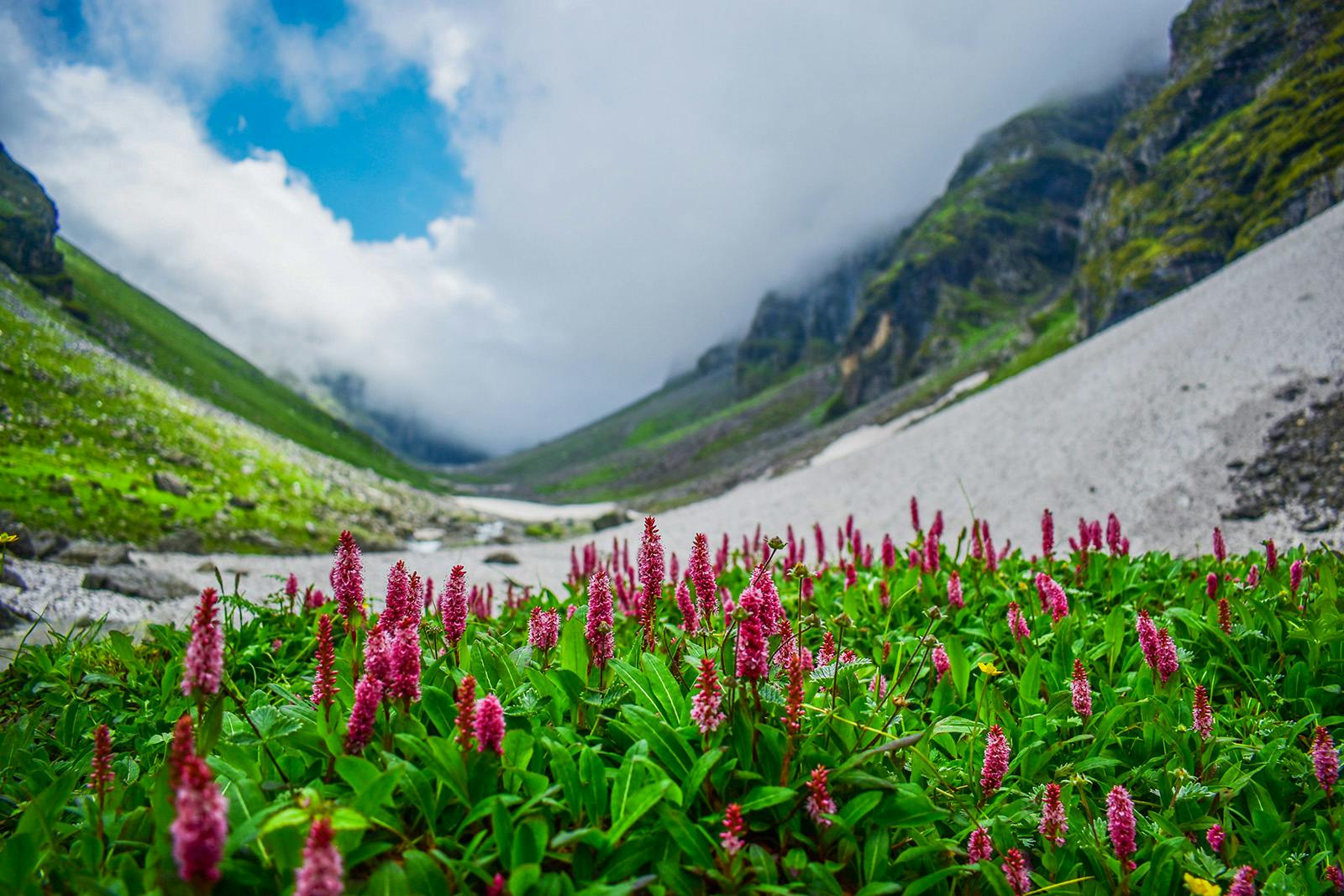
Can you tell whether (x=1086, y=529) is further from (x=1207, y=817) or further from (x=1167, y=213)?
(x=1167, y=213)

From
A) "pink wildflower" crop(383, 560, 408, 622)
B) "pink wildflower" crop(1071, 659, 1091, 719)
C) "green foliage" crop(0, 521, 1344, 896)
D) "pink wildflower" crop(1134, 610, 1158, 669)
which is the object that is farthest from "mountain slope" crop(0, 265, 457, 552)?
"pink wildflower" crop(1134, 610, 1158, 669)

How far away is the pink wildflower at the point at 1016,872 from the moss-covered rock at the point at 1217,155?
6064 cm

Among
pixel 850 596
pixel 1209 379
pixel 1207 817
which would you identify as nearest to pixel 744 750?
pixel 1207 817

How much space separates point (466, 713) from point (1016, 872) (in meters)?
2.31

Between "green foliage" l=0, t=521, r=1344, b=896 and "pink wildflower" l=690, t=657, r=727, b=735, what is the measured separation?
0.09 m

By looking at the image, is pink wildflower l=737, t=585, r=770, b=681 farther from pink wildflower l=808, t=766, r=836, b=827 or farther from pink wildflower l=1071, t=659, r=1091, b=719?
pink wildflower l=1071, t=659, r=1091, b=719

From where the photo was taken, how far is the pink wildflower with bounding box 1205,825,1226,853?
2.84 metres

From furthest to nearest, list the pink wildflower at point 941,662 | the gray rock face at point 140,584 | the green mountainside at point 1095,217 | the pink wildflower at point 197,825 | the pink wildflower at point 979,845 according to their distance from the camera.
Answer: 1. the green mountainside at point 1095,217
2. the gray rock face at point 140,584
3. the pink wildflower at point 941,662
4. the pink wildflower at point 979,845
5. the pink wildflower at point 197,825

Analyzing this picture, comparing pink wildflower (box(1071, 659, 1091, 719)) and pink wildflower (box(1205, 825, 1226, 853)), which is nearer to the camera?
pink wildflower (box(1205, 825, 1226, 853))

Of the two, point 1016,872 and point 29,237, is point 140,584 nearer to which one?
point 1016,872

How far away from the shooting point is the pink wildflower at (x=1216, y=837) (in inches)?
112

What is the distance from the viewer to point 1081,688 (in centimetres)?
367

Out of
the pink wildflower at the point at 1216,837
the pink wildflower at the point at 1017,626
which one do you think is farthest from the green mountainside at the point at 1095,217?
the pink wildflower at the point at 1216,837

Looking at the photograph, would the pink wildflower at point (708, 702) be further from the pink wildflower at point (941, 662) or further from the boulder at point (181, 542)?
the boulder at point (181, 542)
